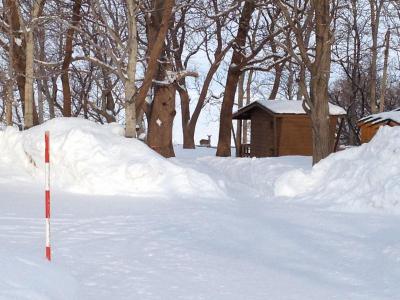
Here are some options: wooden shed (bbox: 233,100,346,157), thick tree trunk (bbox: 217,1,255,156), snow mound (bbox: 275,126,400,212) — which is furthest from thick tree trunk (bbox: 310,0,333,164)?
wooden shed (bbox: 233,100,346,157)

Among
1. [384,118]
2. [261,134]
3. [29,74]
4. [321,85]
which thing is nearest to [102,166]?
[29,74]

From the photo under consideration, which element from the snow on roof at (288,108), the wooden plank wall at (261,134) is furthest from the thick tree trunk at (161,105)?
the wooden plank wall at (261,134)

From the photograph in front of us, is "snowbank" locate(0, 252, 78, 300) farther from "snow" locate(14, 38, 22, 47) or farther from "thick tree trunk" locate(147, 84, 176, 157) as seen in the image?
"thick tree trunk" locate(147, 84, 176, 157)

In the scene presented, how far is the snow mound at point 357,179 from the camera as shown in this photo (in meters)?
9.58

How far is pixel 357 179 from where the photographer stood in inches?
408

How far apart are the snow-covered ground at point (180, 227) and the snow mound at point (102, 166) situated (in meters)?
0.03

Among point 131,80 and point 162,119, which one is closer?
point 131,80

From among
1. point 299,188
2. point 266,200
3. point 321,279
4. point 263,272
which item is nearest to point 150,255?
point 263,272

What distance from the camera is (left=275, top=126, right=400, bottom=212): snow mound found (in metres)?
9.58

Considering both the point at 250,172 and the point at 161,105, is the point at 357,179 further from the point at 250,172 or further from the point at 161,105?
the point at 161,105

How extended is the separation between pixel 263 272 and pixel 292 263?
603 millimetres

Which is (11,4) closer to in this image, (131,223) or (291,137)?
(131,223)

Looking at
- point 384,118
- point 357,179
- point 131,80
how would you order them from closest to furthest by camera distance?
point 357,179, point 131,80, point 384,118

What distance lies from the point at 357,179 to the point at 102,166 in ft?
16.9
